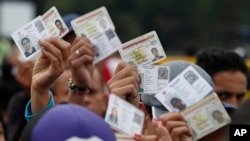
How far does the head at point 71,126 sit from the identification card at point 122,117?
0.10m

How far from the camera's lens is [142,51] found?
5.80m

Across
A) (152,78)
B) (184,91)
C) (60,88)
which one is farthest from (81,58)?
(60,88)

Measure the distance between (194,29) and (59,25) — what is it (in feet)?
69.8

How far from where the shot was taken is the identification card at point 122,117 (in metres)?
4.64

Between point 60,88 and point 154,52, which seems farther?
point 60,88

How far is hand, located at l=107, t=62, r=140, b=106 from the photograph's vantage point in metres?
5.40

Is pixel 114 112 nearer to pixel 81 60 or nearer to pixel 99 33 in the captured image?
pixel 81 60

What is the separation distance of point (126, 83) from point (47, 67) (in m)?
0.51

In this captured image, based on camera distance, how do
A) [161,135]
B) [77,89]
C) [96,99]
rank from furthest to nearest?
[96,99] → [77,89] → [161,135]

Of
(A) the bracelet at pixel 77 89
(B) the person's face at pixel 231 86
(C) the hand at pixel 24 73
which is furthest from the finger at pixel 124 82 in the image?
(C) the hand at pixel 24 73

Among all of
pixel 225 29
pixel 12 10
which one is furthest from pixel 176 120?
pixel 225 29

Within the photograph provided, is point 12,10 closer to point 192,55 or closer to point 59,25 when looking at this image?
point 192,55

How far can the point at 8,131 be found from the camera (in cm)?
867

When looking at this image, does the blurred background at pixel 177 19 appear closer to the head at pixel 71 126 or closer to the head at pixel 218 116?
the head at pixel 218 116
